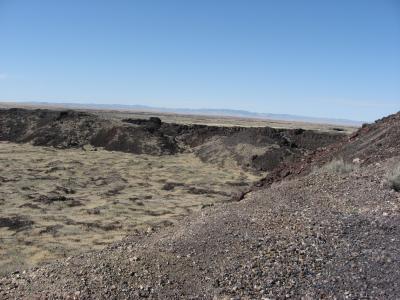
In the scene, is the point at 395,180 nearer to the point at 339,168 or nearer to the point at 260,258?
the point at 339,168

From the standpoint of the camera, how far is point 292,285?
643 cm

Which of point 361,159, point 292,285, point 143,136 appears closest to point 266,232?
point 292,285

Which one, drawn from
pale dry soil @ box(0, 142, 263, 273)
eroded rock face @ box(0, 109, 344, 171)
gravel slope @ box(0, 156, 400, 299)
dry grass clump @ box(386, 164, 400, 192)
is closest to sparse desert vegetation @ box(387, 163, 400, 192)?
dry grass clump @ box(386, 164, 400, 192)

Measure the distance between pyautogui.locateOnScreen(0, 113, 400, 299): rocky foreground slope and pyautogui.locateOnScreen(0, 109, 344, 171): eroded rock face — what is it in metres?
21.4

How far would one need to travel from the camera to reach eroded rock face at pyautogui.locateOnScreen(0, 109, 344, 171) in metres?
32.7

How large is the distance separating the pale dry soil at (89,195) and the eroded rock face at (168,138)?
1.55m

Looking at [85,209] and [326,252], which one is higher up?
[326,252]

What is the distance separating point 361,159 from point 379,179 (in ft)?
10.8

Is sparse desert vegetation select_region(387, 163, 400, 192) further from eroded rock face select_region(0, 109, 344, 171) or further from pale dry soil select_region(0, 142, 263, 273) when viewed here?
eroded rock face select_region(0, 109, 344, 171)

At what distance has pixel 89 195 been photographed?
21812 mm

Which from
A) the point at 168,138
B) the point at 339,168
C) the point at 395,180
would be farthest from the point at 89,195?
the point at 168,138

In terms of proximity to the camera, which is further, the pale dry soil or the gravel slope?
the pale dry soil

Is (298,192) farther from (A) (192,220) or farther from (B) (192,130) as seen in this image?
(B) (192,130)

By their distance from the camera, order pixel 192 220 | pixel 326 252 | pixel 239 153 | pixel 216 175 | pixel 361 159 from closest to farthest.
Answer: pixel 326 252 → pixel 192 220 → pixel 361 159 → pixel 216 175 → pixel 239 153
